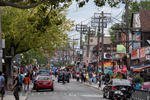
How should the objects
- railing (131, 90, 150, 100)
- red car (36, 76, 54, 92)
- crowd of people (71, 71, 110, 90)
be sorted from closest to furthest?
railing (131, 90, 150, 100)
red car (36, 76, 54, 92)
crowd of people (71, 71, 110, 90)

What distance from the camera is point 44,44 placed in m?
28.5

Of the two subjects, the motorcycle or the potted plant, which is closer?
the motorcycle

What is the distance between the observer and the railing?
15029 mm

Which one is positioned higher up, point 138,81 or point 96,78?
point 138,81

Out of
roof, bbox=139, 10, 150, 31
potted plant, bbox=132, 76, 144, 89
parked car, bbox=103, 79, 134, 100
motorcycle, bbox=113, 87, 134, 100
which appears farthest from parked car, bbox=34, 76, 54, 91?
roof, bbox=139, 10, 150, 31

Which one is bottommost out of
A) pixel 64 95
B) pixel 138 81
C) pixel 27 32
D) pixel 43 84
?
pixel 64 95

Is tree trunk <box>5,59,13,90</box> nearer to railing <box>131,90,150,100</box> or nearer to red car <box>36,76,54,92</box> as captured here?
red car <box>36,76,54,92</box>

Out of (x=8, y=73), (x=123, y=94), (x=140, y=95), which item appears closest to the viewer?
(x=140, y=95)

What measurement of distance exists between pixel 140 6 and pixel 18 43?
43502 millimetres

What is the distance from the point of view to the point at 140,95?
16484 millimetres

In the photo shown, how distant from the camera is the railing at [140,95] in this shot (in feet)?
49.3

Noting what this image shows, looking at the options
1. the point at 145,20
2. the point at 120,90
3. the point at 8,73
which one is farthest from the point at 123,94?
the point at 145,20

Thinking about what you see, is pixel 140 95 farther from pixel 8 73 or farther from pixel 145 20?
pixel 145 20

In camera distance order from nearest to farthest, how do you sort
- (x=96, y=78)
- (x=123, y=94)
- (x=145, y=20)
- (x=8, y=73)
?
1. (x=123, y=94)
2. (x=8, y=73)
3. (x=145, y=20)
4. (x=96, y=78)
